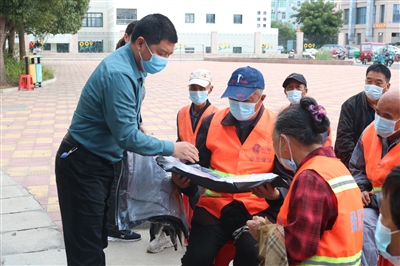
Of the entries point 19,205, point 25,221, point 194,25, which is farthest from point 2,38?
point 194,25

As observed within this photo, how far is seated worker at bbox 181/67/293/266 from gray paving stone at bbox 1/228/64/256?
1576mm

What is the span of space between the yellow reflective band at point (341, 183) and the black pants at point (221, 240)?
90 cm

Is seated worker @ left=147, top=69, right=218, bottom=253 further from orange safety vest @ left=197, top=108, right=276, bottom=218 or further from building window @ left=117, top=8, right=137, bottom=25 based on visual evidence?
building window @ left=117, top=8, right=137, bottom=25

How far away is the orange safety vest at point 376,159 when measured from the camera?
2.99m

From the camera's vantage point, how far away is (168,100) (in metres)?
13.2

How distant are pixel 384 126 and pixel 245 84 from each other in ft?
2.96

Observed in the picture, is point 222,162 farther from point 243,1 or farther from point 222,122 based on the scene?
point 243,1

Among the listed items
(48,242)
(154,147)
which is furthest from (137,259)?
(154,147)

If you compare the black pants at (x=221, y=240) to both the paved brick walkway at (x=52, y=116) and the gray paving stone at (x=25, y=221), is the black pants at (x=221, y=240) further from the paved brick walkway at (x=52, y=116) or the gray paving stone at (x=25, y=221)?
Result: the gray paving stone at (x=25, y=221)

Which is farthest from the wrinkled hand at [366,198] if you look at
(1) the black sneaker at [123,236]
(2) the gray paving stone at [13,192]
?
(2) the gray paving stone at [13,192]

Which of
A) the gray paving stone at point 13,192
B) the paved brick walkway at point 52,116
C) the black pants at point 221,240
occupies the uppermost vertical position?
the black pants at point 221,240

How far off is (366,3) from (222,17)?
18752 millimetres

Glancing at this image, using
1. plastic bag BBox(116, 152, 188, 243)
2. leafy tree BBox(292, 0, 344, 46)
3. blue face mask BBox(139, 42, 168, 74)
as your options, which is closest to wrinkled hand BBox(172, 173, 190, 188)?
plastic bag BBox(116, 152, 188, 243)

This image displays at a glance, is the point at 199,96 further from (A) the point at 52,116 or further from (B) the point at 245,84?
(A) the point at 52,116
